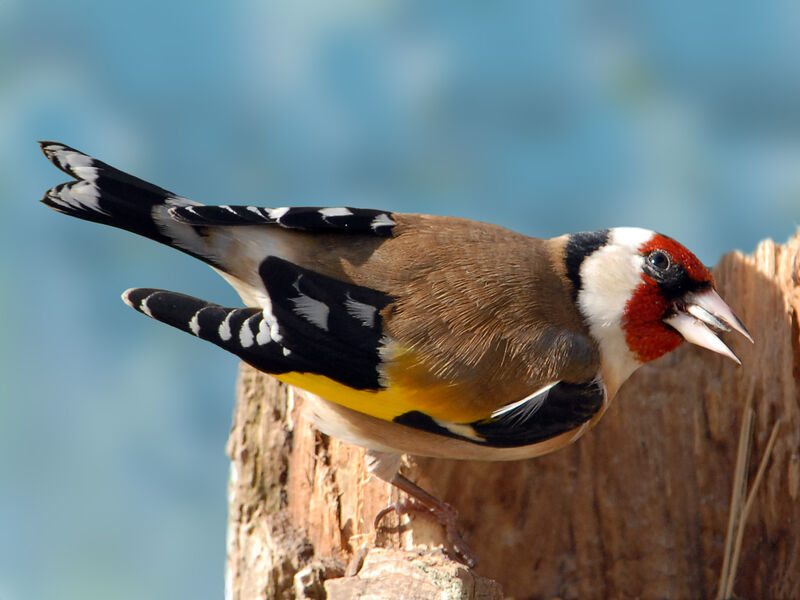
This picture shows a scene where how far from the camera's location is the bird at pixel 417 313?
166 cm

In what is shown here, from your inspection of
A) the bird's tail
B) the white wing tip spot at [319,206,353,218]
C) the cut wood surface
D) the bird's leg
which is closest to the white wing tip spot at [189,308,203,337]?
the bird's tail

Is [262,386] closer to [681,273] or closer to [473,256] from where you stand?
[473,256]

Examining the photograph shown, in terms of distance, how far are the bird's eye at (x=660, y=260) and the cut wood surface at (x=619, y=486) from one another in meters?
0.32

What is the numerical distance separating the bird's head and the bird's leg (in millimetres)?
433

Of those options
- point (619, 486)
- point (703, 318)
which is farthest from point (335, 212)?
point (619, 486)

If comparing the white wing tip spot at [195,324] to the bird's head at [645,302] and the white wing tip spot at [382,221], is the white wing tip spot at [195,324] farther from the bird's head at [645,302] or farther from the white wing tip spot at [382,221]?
the bird's head at [645,302]

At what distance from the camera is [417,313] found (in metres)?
1.68

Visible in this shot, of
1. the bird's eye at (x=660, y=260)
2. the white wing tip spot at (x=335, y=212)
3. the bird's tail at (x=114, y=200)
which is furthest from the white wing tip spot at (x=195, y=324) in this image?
the bird's eye at (x=660, y=260)

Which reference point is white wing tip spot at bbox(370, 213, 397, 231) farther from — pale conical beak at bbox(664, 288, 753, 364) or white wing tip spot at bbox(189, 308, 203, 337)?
pale conical beak at bbox(664, 288, 753, 364)

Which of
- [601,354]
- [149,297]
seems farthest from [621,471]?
[149,297]

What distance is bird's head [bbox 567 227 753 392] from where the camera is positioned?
1.83 m

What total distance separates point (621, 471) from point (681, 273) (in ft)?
1.69

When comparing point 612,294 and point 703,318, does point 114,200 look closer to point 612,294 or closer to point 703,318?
point 612,294

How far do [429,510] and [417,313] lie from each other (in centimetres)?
47
